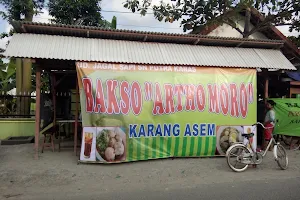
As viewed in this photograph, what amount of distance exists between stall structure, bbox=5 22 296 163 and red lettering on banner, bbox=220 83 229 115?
26mm

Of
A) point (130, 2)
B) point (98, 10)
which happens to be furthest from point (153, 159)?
point (98, 10)

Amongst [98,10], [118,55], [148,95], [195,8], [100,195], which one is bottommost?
[100,195]

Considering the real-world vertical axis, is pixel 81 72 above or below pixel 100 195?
above

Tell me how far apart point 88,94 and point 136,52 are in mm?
1670

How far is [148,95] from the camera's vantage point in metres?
7.49

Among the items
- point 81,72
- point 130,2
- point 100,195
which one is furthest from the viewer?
point 130,2

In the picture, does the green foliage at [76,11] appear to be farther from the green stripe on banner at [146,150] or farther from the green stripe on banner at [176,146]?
the green stripe on banner at [176,146]

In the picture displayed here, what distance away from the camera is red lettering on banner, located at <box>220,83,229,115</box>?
8008 mm

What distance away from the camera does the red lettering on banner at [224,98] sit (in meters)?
8.01

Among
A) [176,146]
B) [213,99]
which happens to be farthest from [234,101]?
[176,146]

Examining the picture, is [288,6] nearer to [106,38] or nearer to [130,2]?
[130,2]

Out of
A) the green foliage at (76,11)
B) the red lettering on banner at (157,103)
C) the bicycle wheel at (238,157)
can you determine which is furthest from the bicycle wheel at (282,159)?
the green foliage at (76,11)

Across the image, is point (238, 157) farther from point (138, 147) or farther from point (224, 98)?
point (138, 147)

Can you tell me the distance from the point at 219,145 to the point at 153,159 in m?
1.78
